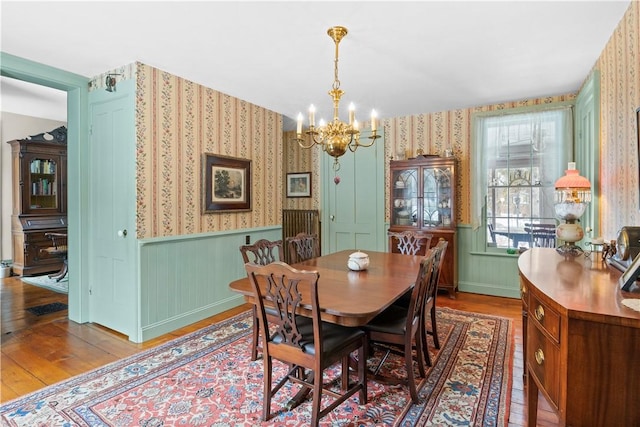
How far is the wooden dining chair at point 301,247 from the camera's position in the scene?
3115 mm

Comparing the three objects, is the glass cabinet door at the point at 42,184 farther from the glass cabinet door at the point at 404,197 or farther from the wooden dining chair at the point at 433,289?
the wooden dining chair at the point at 433,289

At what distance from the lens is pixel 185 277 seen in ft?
11.6

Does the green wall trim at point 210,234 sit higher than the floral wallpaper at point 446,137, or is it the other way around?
the floral wallpaper at point 446,137

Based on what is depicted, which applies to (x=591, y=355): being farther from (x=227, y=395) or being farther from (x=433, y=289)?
(x=227, y=395)

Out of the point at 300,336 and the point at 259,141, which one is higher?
the point at 259,141

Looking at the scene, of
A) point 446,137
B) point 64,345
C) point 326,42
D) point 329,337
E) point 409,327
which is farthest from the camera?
point 446,137

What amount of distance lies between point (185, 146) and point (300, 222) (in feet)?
9.04

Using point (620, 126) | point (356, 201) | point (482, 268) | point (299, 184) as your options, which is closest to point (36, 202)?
point (299, 184)

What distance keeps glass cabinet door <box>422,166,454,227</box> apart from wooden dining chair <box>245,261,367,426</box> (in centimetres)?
293

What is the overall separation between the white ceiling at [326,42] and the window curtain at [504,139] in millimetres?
368

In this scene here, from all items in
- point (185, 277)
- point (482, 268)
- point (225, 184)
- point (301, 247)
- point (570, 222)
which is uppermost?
point (225, 184)

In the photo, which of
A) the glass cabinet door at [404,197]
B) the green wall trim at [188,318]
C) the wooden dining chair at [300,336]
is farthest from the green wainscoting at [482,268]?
the wooden dining chair at [300,336]

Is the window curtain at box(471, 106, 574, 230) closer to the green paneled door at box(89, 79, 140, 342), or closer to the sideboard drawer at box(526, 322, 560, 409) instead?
the sideboard drawer at box(526, 322, 560, 409)

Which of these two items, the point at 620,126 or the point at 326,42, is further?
the point at 326,42
